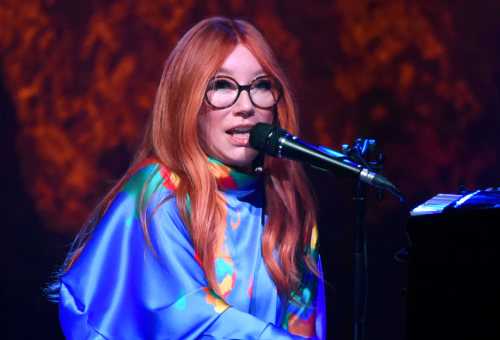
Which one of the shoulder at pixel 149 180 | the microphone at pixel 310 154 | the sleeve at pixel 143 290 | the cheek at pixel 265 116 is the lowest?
the sleeve at pixel 143 290

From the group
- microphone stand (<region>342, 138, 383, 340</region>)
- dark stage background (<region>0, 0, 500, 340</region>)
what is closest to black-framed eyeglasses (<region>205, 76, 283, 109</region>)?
microphone stand (<region>342, 138, 383, 340</region>)

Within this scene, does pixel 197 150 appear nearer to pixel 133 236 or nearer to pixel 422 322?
pixel 133 236

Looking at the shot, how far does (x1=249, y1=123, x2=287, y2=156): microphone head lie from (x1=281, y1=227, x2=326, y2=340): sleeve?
0.46 metres

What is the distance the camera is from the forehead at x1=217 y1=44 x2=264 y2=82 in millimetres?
1714

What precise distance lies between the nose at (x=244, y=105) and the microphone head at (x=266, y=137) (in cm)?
19

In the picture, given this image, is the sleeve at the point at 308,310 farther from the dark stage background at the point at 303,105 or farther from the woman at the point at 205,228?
the dark stage background at the point at 303,105

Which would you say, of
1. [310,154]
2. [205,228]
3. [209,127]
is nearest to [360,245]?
[310,154]

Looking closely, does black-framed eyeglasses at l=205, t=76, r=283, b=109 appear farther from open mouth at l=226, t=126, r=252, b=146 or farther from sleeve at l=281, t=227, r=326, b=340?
sleeve at l=281, t=227, r=326, b=340

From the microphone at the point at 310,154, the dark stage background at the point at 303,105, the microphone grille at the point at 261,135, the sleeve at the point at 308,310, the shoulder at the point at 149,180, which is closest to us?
the microphone at the point at 310,154

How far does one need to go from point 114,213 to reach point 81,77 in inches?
28.7

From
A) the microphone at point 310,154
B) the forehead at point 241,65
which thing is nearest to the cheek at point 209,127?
the forehead at point 241,65

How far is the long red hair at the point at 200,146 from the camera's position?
167cm

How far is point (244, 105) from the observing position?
170 centimetres

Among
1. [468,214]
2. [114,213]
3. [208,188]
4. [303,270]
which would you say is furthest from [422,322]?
[114,213]
